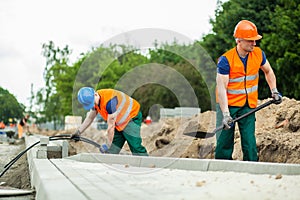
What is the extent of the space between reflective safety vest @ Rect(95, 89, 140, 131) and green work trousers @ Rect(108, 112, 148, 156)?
10 centimetres

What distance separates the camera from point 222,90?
7562 mm

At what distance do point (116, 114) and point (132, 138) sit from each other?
1.95ft

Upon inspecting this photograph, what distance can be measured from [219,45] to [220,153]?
108ft

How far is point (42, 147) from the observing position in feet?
31.4

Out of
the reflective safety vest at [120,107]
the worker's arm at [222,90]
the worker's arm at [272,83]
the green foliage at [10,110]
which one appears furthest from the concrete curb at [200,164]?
the green foliage at [10,110]

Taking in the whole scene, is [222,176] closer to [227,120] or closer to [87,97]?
[227,120]

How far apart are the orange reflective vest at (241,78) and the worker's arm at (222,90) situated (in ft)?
0.47

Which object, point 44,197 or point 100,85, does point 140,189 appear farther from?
point 100,85

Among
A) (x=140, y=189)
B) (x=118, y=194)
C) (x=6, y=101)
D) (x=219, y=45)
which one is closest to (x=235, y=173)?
(x=140, y=189)

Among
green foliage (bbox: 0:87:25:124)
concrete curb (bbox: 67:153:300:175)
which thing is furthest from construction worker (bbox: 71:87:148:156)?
green foliage (bbox: 0:87:25:124)

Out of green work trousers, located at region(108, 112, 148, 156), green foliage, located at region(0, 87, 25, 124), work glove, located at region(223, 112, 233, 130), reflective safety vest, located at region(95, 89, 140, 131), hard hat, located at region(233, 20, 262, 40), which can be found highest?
green foliage, located at region(0, 87, 25, 124)

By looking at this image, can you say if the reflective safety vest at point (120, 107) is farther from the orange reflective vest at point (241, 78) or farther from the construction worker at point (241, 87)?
the orange reflective vest at point (241, 78)

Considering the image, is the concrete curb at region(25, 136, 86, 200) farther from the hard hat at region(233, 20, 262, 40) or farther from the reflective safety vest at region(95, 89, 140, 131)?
the hard hat at region(233, 20, 262, 40)

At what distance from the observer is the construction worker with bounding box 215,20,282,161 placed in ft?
25.0
